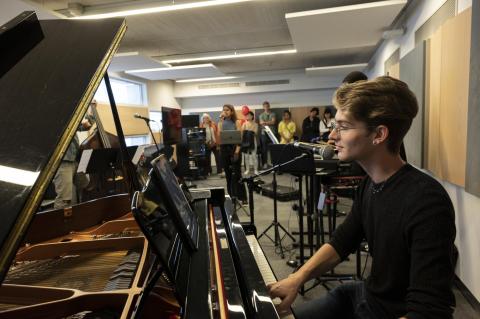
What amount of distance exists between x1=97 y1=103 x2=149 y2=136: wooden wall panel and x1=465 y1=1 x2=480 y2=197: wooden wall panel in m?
6.67

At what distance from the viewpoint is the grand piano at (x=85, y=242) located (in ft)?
2.51

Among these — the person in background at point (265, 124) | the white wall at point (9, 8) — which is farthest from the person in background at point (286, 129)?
the white wall at point (9, 8)

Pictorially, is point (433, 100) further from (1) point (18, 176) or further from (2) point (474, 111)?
(1) point (18, 176)

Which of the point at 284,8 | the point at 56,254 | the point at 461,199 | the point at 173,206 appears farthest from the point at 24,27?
the point at 284,8

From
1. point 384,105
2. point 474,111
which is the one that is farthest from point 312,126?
point 384,105

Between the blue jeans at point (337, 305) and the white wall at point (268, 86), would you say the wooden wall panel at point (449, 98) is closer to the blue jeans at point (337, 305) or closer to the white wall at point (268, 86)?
the blue jeans at point (337, 305)

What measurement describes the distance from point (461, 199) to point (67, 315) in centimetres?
283

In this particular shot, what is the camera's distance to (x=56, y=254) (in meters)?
1.80

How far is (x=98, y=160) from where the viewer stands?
3.64 meters

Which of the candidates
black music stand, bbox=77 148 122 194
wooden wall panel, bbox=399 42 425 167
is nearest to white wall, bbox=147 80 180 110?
black music stand, bbox=77 148 122 194

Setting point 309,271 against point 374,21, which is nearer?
point 309,271

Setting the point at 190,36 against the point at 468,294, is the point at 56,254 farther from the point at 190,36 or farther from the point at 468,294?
the point at 190,36

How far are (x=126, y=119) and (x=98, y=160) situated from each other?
5011 millimetres

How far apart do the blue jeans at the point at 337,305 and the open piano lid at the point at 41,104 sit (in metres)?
1.08
